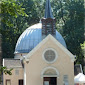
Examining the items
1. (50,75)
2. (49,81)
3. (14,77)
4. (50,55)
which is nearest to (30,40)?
(14,77)

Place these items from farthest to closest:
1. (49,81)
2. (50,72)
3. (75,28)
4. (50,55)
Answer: (75,28), (49,81), (50,72), (50,55)

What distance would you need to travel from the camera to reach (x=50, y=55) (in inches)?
1877

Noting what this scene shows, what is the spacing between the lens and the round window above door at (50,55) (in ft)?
155

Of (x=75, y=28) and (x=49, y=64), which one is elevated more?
(x=75, y=28)

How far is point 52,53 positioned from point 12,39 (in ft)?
82.1

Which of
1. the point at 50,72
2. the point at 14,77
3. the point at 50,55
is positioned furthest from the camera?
the point at 14,77

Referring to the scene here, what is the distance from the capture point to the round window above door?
47.3m

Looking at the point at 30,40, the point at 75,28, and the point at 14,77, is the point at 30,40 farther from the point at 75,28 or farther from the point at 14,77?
the point at 75,28

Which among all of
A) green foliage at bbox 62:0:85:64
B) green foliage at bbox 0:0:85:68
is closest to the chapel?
green foliage at bbox 0:0:85:68

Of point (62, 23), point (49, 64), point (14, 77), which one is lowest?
point (14, 77)

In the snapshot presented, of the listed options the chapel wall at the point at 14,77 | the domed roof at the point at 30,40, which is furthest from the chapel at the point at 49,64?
the domed roof at the point at 30,40

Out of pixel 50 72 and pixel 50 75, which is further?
pixel 50 72

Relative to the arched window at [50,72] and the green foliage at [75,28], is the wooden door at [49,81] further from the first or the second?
the green foliage at [75,28]

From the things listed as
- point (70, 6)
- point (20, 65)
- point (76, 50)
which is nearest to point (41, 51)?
point (20, 65)
